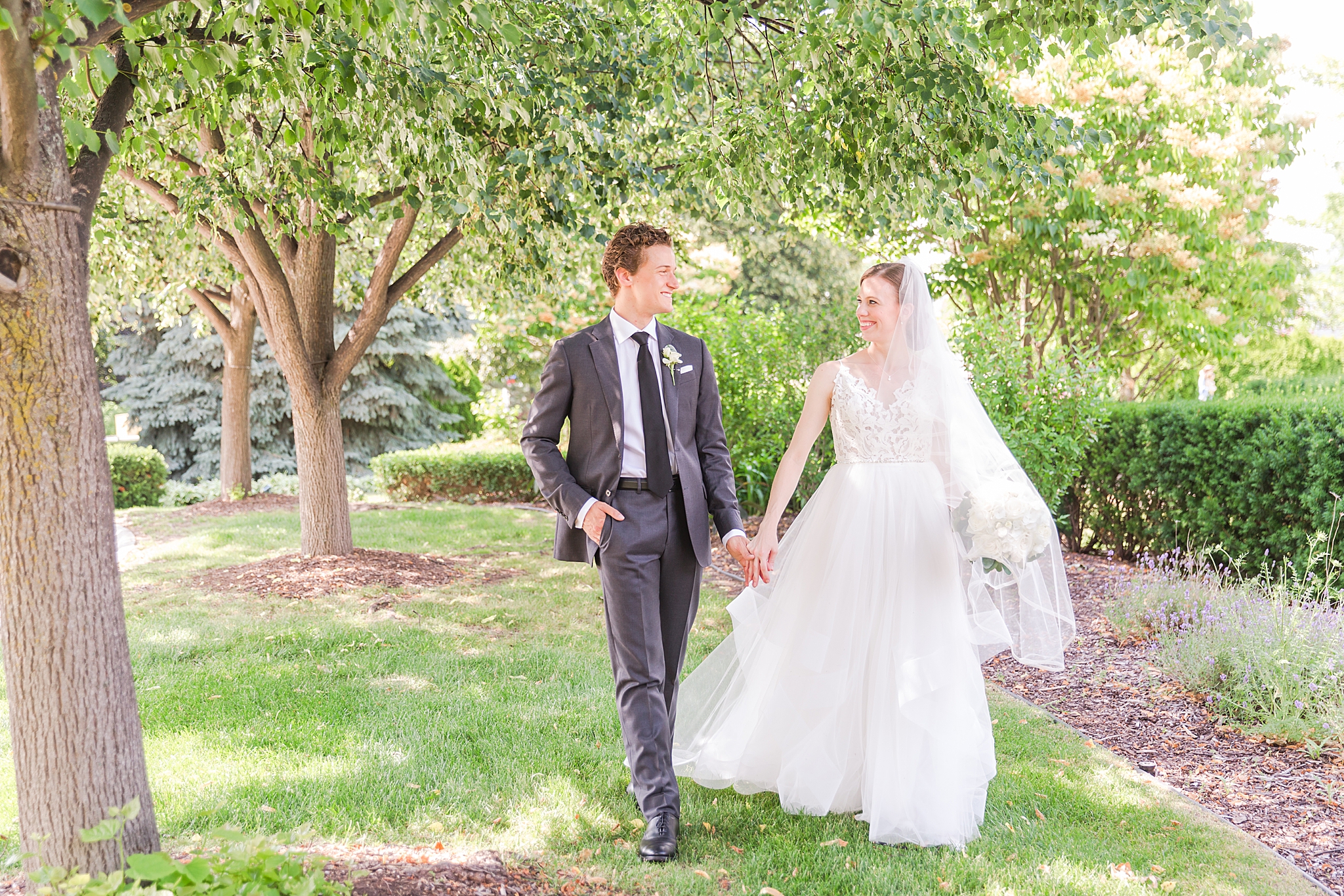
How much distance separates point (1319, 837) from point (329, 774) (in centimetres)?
385

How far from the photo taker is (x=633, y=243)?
3455mm

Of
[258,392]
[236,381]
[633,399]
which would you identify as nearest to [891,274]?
[633,399]

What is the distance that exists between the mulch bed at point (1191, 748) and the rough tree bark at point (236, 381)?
444 inches

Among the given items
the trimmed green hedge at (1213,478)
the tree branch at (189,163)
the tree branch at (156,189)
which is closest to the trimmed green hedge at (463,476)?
the tree branch at (156,189)

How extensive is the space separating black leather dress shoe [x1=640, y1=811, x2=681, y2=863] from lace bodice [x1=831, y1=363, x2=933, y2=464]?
1.53 m

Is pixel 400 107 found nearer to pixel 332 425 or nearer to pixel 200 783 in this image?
pixel 200 783

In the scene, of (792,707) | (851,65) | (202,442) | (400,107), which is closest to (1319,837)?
(792,707)

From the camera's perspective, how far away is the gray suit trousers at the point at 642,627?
3.39m

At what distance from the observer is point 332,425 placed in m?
8.45

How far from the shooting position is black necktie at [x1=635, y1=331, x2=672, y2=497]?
343 centimetres

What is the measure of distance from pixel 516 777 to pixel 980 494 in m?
2.15

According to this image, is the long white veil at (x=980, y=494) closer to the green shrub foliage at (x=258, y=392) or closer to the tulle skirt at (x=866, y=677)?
the tulle skirt at (x=866, y=677)

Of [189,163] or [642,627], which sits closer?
[642,627]

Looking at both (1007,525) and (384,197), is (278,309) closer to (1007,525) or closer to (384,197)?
(384,197)
